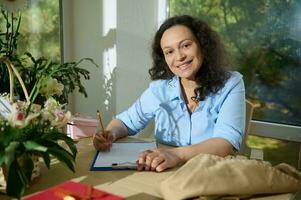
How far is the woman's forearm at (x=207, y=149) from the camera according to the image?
1229mm

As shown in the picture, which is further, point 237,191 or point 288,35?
point 288,35

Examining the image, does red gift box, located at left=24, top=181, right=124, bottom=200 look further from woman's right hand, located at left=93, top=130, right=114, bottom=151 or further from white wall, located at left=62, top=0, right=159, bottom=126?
white wall, located at left=62, top=0, right=159, bottom=126

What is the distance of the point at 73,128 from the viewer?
1547 mm

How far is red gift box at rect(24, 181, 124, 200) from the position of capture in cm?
87

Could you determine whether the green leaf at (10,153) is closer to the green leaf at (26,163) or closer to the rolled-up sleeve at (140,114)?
the green leaf at (26,163)

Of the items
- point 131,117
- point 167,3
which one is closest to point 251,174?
point 131,117

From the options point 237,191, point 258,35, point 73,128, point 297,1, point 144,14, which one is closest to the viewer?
point 237,191

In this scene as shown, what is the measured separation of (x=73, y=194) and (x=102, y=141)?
1.54ft

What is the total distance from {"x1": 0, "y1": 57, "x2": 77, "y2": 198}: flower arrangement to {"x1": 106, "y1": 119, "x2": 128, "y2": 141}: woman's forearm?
0.48 meters

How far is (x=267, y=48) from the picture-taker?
2068 mm

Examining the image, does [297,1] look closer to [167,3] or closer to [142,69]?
[167,3]

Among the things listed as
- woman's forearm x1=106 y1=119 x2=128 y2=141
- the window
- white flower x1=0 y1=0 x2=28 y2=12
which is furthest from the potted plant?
the window

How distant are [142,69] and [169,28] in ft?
2.49

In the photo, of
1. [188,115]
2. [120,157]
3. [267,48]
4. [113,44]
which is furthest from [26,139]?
[267,48]
